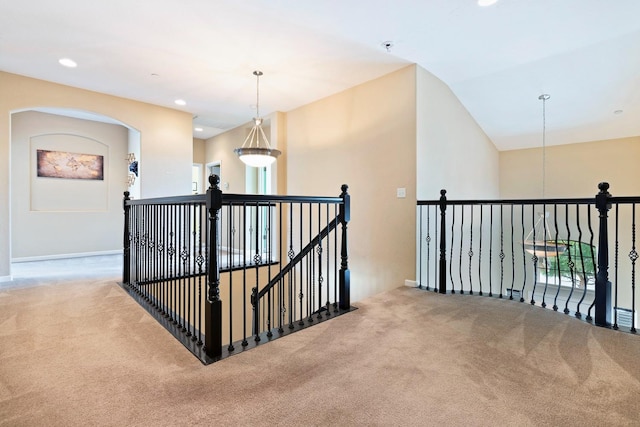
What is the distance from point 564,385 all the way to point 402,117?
324cm

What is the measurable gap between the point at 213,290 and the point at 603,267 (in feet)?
10.0

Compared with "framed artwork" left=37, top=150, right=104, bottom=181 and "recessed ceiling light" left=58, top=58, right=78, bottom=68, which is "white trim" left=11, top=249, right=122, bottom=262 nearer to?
"framed artwork" left=37, top=150, right=104, bottom=181

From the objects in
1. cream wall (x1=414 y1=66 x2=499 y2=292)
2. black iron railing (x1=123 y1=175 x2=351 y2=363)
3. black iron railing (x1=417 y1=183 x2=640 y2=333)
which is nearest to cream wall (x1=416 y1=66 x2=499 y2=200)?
cream wall (x1=414 y1=66 x2=499 y2=292)

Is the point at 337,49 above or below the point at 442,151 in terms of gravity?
above

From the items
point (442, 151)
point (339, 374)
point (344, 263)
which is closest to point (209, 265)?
point (339, 374)

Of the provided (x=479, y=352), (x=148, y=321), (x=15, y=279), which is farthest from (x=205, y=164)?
(x=479, y=352)

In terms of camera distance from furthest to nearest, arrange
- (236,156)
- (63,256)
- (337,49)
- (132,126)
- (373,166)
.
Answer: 1. (236,156)
2. (63,256)
3. (132,126)
4. (373,166)
5. (337,49)

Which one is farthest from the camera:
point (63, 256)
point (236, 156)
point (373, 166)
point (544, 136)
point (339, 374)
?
point (236, 156)

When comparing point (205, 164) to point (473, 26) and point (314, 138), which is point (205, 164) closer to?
point (314, 138)

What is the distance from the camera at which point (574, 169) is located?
232 inches

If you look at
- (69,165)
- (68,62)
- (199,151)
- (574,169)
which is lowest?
(574,169)

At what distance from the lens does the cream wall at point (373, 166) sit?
4.09 metres

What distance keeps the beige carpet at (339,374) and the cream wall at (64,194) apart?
4.19m

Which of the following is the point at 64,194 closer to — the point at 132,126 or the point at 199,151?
the point at 132,126
